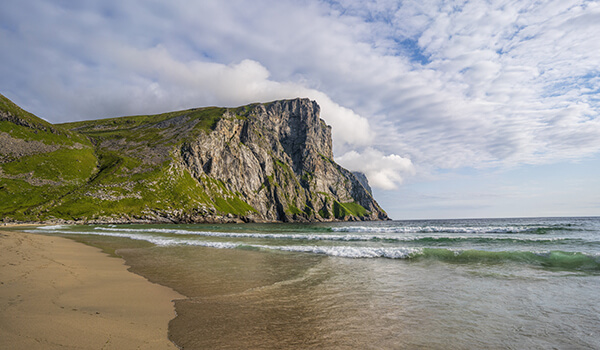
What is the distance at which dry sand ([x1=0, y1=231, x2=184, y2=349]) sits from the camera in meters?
5.50

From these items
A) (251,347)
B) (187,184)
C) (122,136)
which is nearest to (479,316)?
(251,347)

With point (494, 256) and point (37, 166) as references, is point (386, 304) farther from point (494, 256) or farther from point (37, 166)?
point (37, 166)

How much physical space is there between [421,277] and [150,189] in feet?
468

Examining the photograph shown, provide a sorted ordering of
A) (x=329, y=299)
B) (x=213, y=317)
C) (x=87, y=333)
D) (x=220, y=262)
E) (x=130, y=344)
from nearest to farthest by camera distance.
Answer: (x=130, y=344) → (x=87, y=333) → (x=213, y=317) → (x=329, y=299) → (x=220, y=262)

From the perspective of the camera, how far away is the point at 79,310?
7691mm

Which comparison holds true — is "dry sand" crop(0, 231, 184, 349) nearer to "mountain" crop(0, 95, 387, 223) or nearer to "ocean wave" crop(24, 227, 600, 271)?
"ocean wave" crop(24, 227, 600, 271)

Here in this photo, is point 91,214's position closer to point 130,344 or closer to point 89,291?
point 89,291

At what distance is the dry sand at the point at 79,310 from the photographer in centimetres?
550

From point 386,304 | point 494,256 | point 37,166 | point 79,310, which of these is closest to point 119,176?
point 37,166

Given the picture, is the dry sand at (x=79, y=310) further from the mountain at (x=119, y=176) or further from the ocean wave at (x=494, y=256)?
the mountain at (x=119, y=176)

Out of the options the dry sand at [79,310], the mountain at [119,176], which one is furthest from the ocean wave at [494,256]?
the mountain at [119,176]

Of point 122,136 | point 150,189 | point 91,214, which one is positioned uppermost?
point 122,136

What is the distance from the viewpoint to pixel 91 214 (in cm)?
10394

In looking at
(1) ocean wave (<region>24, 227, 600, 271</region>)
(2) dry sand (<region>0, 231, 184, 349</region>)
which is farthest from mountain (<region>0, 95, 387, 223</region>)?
(1) ocean wave (<region>24, 227, 600, 271</region>)
